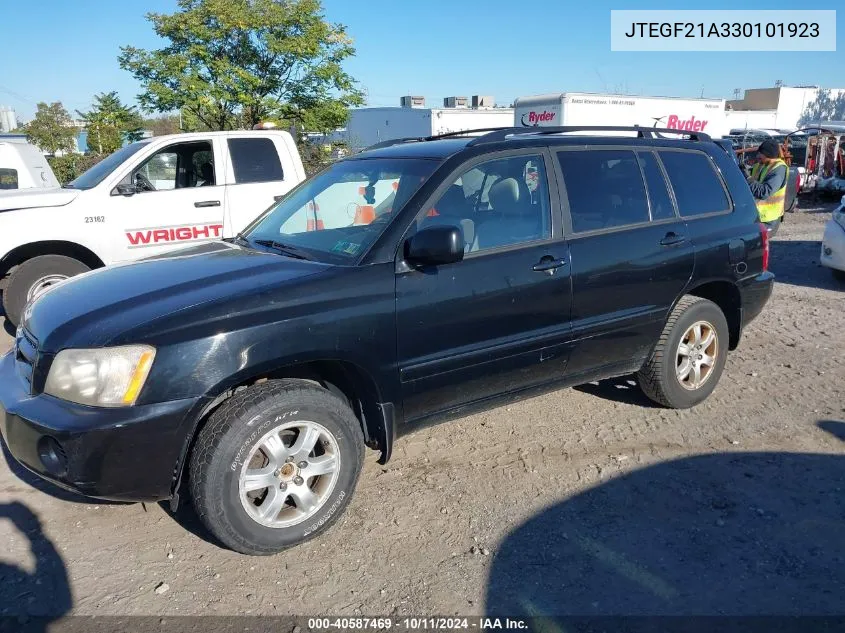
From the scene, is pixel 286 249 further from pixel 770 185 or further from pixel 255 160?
pixel 770 185

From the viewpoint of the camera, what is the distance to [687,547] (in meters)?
3.15

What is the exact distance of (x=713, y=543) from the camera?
3182 millimetres

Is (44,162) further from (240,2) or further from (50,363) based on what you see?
(50,363)

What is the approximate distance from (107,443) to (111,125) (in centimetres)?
1641

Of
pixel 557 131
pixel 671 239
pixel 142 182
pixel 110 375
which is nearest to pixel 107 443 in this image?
pixel 110 375

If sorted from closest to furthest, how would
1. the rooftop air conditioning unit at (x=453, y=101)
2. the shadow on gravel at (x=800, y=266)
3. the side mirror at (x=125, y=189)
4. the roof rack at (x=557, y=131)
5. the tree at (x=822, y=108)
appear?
the roof rack at (x=557, y=131)
the side mirror at (x=125, y=189)
the shadow on gravel at (x=800, y=266)
the rooftop air conditioning unit at (x=453, y=101)
the tree at (x=822, y=108)

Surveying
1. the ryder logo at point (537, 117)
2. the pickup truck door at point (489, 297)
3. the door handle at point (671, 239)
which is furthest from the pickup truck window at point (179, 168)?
the ryder logo at point (537, 117)

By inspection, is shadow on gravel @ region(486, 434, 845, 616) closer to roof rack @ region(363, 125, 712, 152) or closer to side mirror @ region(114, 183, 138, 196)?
roof rack @ region(363, 125, 712, 152)

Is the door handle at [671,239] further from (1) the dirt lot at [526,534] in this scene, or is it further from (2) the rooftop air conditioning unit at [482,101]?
(2) the rooftop air conditioning unit at [482,101]

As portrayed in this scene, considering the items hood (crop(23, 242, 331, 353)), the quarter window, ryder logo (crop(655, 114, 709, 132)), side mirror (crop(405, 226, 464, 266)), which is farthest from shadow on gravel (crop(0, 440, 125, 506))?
ryder logo (crop(655, 114, 709, 132))

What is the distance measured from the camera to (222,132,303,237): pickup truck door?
7250 millimetres

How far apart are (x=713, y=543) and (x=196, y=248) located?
10.7 ft

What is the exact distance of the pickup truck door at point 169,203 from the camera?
6.70 meters

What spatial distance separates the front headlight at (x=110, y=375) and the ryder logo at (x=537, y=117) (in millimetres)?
14543
